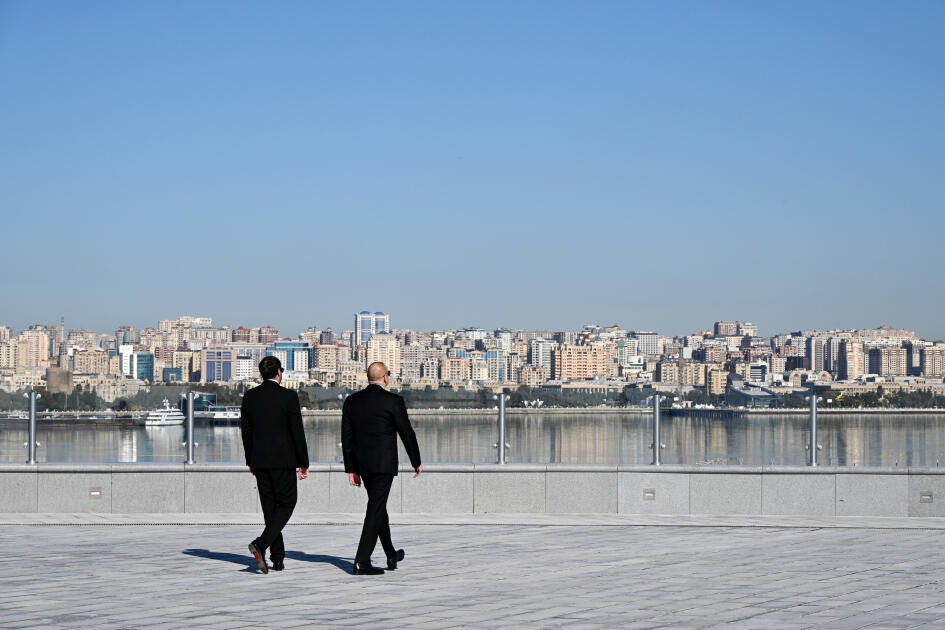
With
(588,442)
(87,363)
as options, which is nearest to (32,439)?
(588,442)

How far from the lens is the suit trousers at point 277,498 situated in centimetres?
955

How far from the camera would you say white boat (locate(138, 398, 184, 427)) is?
14750 mm

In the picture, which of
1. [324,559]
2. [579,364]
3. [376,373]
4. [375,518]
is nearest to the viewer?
[375,518]

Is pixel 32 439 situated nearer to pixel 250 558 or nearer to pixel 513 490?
pixel 250 558

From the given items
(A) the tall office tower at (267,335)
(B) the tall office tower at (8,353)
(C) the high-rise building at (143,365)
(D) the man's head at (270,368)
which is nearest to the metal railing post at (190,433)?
(D) the man's head at (270,368)

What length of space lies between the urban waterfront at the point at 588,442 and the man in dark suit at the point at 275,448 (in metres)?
4.22

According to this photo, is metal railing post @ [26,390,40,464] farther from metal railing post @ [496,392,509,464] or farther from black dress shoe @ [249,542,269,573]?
black dress shoe @ [249,542,269,573]

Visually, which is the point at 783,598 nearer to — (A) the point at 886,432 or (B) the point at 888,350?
(A) the point at 886,432

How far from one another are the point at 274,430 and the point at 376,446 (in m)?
0.77

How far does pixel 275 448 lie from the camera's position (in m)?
9.64

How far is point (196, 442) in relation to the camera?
14.4 metres

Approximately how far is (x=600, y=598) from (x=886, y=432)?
7613mm

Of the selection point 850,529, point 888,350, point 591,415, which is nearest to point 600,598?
point 850,529

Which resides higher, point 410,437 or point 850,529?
point 410,437
